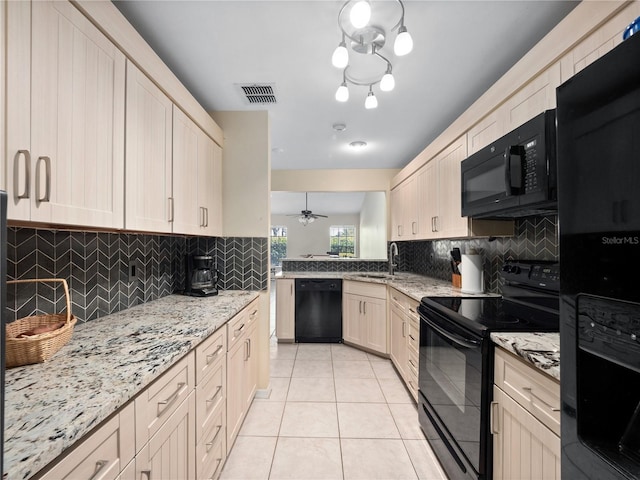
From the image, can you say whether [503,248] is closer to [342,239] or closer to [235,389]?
[235,389]

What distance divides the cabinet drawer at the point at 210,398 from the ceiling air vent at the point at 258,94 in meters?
1.93

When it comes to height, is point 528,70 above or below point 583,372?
above

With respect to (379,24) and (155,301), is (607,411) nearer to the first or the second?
(379,24)

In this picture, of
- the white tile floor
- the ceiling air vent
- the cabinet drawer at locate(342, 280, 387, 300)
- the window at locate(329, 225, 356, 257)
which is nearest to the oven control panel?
the white tile floor

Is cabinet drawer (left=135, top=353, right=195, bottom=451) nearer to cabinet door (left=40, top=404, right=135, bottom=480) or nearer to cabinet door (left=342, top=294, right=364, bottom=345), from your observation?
cabinet door (left=40, top=404, right=135, bottom=480)

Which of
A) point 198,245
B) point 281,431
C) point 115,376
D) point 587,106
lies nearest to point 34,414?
point 115,376

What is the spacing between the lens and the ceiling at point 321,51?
142 centimetres

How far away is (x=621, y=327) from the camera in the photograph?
524mm

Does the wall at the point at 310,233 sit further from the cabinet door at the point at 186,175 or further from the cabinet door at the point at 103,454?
the cabinet door at the point at 103,454

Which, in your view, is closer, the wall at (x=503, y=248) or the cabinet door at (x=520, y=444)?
the cabinet door at (x=520, y=444)

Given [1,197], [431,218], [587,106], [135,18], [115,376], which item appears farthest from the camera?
[431,218]

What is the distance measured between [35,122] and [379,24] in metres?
1.56

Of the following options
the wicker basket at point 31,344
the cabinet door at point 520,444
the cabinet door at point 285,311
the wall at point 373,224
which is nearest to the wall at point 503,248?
the cabinet door at point 520,444

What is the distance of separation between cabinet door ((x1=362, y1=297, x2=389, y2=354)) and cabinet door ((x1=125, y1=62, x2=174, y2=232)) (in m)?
2.48
